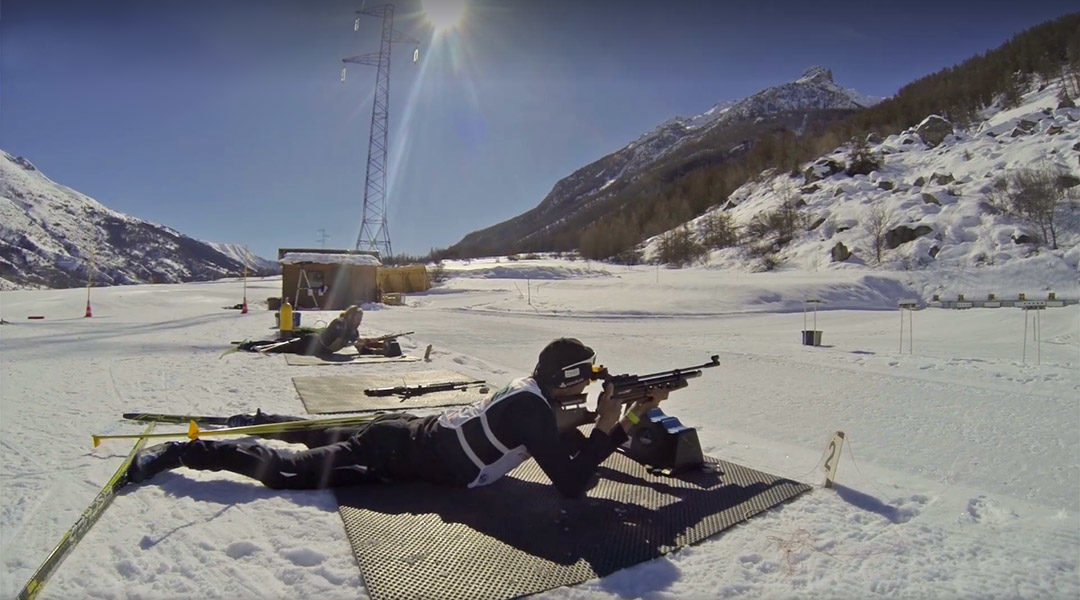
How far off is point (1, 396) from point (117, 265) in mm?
214805

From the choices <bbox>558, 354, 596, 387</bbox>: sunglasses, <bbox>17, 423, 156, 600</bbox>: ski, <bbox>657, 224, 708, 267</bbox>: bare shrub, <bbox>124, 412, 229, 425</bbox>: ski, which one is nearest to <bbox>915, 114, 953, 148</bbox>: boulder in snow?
<bbox>657, 224, 708, 267</bbox>: bare shrub

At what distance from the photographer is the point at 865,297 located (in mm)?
28922

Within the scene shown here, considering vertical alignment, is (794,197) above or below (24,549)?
above

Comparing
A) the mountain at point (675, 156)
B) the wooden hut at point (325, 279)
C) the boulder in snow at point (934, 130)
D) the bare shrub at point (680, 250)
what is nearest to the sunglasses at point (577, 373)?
the wooden hut at point (325, 279)

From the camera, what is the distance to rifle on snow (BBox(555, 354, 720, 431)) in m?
3.83

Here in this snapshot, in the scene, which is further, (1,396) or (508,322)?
(508,322)

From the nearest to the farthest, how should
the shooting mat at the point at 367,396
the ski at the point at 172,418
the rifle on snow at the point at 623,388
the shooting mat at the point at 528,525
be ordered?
the shooting mat at the point at 528,525 < the rifle on snow at the point at 623,388 < the ski at the point at 172,418 < the shooting mat at the point at 367,396

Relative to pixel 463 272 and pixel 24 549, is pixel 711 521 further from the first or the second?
pixel 463 272

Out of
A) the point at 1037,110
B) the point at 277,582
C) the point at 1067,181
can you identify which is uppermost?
the point at 1037,110

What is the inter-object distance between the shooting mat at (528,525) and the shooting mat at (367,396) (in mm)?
3037

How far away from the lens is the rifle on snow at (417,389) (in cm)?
768

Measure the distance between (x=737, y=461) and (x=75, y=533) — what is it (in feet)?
14.8

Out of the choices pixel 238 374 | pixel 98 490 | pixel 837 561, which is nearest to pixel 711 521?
pixel 837 561

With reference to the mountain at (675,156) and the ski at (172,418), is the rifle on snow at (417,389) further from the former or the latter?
the mountain at (675,156)
